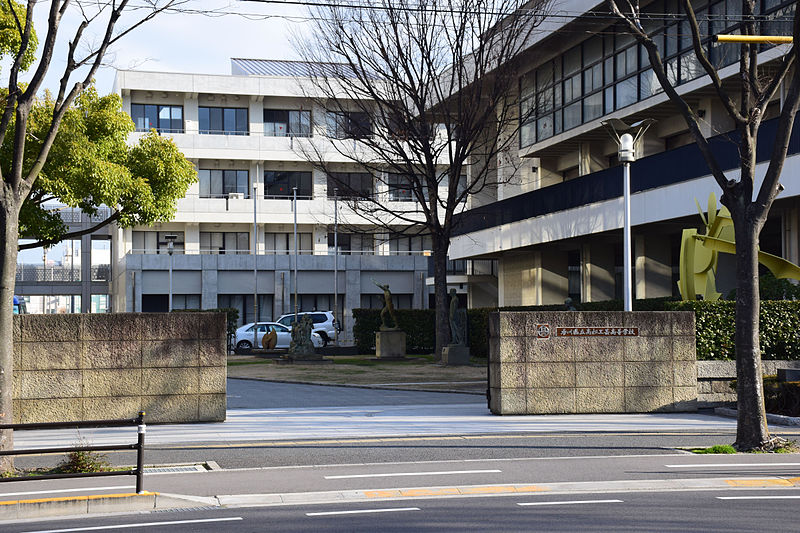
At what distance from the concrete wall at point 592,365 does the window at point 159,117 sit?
154 feet

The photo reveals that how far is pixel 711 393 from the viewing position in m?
19.4

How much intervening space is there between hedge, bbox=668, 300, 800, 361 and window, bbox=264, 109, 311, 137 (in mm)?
46090

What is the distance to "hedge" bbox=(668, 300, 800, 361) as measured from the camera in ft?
64.2

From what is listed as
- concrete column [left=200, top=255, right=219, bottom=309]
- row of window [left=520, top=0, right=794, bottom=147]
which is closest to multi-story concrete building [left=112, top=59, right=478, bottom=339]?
concrete column [left=200, top=255, right=219, bottom=309]

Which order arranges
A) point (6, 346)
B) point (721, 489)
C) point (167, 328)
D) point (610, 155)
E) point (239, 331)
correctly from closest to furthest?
1. point (721, 489)
2. point (6, 346)
3. point (167, 328)
4. point (610, 155)
5. point (239, 331)

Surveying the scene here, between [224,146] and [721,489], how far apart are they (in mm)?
53775

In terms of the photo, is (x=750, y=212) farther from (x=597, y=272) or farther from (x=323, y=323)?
(x=323, y=323)

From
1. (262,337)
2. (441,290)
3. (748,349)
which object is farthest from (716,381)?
(262,337)

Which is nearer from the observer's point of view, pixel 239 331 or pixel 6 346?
pixel 6 346

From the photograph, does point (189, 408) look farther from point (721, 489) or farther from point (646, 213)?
point (646, 213)

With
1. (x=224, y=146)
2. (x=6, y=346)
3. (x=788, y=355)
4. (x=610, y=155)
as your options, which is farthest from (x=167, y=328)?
(x=224, y=146)

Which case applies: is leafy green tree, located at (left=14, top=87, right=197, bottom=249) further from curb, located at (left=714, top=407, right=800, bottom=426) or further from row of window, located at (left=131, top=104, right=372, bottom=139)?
row of window, located at (left=131, top=104, right=372, bottom=139)

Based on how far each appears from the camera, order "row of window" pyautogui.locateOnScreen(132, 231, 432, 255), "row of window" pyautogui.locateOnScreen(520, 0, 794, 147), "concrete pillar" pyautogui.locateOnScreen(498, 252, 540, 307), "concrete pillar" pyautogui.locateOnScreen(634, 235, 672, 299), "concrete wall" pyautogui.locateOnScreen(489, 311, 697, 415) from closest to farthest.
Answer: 1. "concrete wall" pyautogui.locateOnScreen(489, 311, 697, 415)
2. "row of window" pyautogui.locateOnScreen(520, 0, 794, 147)
3. "concrete pillar" pyautogui.locateOnScreen(634, 235, 672, 299)
4. "concrete pillar" pyautogui.locateOnScreen(498, 252, 540, 307)
5. "row of window" pyautogui.locateOnScreen(132, 231, 432, 255)

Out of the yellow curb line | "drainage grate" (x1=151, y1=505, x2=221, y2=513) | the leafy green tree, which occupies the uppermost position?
the leafy green tree
